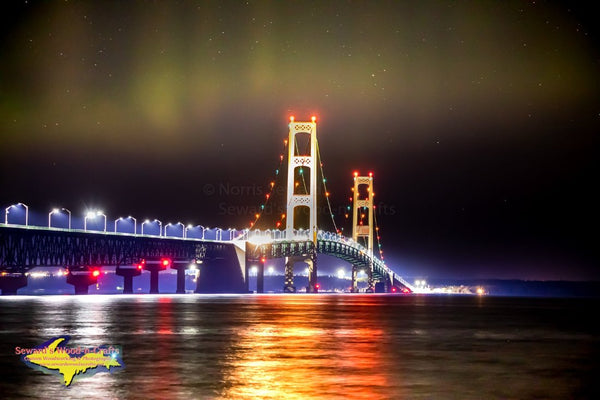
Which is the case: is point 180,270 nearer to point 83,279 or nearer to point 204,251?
point 204,251

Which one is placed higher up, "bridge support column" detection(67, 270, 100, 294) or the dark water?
"bridge support column" detection(67, 270, 100, 294)

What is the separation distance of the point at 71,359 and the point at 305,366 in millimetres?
4737

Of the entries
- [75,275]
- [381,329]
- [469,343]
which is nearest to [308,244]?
[75,275]

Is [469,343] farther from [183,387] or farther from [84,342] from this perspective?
[183,387]

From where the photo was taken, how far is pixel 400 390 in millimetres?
14305

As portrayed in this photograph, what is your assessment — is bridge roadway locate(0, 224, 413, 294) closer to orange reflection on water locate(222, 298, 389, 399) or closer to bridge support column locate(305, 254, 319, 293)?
bridge support column locate(305, 254, 319, 293)

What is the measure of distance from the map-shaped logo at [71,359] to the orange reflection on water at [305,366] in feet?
8.32

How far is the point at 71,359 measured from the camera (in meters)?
17.3

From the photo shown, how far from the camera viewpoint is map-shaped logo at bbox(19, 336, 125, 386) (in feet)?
51.8

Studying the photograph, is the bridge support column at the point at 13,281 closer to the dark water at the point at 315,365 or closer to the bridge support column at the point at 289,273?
the bridge support column at the point at 289,273

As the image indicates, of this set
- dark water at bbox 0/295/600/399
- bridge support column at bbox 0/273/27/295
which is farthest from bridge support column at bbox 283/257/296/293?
dark water at bbox 0/295/600/399

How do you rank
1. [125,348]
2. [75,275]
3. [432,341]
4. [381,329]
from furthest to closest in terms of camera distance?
[75,275] < [381,329] < [432,341] < [125,348]

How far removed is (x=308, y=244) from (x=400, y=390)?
113m

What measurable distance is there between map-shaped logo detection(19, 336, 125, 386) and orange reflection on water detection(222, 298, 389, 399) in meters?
2.53
